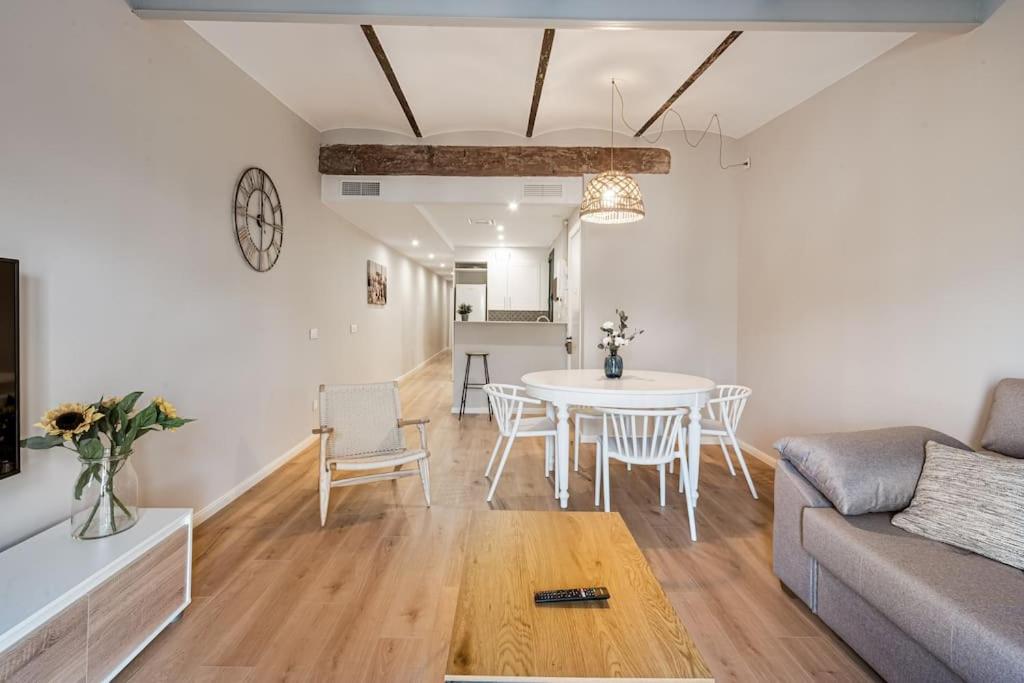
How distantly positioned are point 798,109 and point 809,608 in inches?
133

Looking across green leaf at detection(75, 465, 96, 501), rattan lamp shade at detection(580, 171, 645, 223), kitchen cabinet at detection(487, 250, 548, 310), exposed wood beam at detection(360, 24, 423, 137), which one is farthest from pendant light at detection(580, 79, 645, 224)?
kitchen cabinet at detection(487, 250, 548, 310)

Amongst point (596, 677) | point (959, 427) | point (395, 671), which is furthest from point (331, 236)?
point (959, 427)

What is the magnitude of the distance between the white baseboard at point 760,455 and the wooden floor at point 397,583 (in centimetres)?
32

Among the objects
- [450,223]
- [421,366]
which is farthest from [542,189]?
[421,366]

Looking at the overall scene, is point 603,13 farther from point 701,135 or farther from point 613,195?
point 701,135

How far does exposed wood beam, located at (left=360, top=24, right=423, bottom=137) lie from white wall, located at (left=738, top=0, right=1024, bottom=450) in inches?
Answer: 117

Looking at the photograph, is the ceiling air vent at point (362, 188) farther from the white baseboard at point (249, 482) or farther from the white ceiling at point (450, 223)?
the white baseboard at point (249, 482)

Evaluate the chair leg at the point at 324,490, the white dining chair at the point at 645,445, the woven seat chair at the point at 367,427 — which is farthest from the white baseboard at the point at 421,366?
the white dining chair at the point at 645,445

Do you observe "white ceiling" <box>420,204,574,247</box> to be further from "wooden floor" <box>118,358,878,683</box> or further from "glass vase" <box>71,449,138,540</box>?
"glass vase" <box>71,449,138,540</box>

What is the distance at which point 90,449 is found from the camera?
1573 millimetres

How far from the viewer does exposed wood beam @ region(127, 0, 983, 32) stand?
215cm

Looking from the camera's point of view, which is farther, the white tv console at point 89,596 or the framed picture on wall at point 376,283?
the framed picture on wall at point 376,283

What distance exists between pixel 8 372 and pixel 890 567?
291 centimetres

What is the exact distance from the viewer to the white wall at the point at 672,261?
421cm
